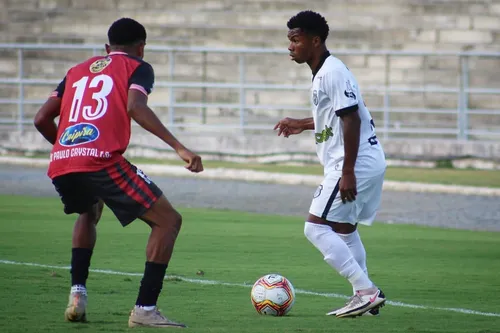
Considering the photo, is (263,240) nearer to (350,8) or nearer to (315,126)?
(315,126)

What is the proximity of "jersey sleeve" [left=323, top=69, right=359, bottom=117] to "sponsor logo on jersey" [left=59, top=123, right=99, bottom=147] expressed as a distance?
65.2 inches

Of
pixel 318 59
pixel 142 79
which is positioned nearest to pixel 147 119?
pixel 142 79

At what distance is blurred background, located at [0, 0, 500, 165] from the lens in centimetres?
2486

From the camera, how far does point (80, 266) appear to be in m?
7.80

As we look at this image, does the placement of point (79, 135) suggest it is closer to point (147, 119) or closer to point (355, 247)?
point (147, 119)

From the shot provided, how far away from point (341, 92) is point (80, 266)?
208cm

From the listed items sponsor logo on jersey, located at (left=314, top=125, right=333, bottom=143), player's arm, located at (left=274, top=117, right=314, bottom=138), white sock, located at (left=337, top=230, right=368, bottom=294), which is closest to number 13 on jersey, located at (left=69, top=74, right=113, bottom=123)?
sponsor logo on jersey, located at (left=314, top=125, right=333, bottom=143)

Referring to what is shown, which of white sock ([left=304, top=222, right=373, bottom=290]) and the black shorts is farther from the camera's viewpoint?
white sock ([left=304, top=222, right=373, bottom=290])

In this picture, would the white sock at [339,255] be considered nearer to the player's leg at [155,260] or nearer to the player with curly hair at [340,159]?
the player with curly hair at [340,159]

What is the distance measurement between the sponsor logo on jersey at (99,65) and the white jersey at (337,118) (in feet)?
4.82

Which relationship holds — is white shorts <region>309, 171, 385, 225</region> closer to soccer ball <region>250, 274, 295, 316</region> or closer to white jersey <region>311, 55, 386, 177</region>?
white jersey <region>311, 55, 386, 177</region>

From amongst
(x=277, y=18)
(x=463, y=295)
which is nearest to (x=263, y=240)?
(x=463, y=295)

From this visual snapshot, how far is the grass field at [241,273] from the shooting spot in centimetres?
799

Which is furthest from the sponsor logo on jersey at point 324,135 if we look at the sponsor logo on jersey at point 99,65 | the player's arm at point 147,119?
the sponsor logo on jersey at point 99,65
